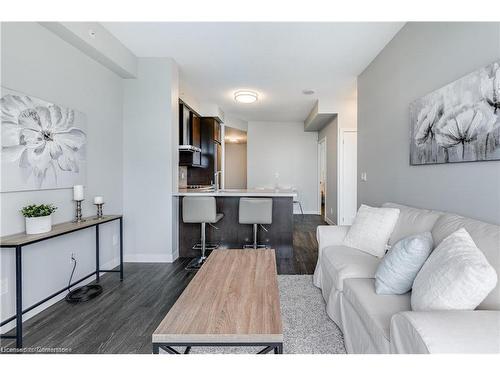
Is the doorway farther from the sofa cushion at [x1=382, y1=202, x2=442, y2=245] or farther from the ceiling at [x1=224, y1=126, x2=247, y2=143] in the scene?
the sofa cushion at [x1=382, y1=202, x2=442, y2=245]

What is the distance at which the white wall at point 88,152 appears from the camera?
1923mm

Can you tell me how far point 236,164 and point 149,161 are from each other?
6.55 metres

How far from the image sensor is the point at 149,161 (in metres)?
3.43

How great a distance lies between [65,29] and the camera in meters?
2.27

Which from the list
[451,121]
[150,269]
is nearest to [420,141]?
[451,121]

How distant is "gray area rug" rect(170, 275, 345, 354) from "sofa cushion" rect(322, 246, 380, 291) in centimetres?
31

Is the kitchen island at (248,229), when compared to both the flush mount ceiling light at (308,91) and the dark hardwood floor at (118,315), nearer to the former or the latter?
the dark hardwood floor at (118,315)

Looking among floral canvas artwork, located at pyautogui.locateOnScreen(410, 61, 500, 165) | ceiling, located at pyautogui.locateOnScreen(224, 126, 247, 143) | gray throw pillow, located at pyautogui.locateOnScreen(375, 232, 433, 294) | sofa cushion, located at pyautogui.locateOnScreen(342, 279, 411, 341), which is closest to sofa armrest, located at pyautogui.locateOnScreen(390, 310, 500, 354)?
sofa cushion, located at pyautogui.locateOnScreen(342, 279, 411, 341)

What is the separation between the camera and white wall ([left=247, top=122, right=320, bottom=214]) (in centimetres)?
759

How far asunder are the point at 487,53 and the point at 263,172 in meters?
6.12

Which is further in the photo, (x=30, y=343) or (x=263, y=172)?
(x=263, y=172)

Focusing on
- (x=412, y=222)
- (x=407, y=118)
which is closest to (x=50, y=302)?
(x=412, y=222)

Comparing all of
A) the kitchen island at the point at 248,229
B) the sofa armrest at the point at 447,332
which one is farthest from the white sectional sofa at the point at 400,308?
the kitchen island at the point at 248,229

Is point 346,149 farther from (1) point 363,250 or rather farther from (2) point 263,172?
(1) point 363,250
